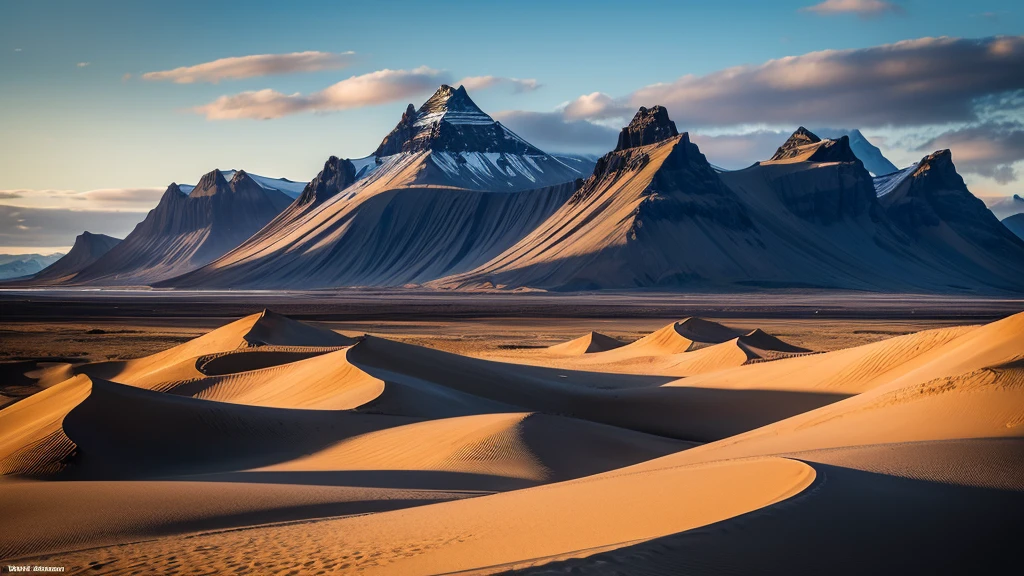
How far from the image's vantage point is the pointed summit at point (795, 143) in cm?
18400

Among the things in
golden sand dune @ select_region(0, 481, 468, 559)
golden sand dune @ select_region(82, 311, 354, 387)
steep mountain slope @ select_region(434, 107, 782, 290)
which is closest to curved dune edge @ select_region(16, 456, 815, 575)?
golden sand dune @ select_region(0, 481, 468, 559)

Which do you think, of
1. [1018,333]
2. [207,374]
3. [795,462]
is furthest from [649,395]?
[795,462]

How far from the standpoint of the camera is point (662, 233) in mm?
133125

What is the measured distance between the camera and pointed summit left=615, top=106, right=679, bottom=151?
512 feet

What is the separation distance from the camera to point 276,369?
26.1m

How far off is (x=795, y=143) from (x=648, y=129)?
46243 mm

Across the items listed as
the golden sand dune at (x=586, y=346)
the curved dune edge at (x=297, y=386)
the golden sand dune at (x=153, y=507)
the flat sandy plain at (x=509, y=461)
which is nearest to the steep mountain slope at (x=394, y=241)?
the golden sand dune at (x=586, y=346)

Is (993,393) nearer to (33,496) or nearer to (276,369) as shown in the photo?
(33,496)

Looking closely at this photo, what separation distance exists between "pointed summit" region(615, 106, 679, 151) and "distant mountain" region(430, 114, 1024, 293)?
25cm

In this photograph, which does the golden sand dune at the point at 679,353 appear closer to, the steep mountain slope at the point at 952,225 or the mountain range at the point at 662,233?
the mountain range at the point at 662,233

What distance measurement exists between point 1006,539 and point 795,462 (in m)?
2.00

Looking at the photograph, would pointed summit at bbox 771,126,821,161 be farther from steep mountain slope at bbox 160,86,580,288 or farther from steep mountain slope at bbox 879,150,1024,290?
steep mountain slope at bbox 160,86,580,288

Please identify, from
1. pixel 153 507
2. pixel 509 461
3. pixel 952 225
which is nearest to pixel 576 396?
pixel 509 461

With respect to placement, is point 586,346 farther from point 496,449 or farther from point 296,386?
point 496,449
